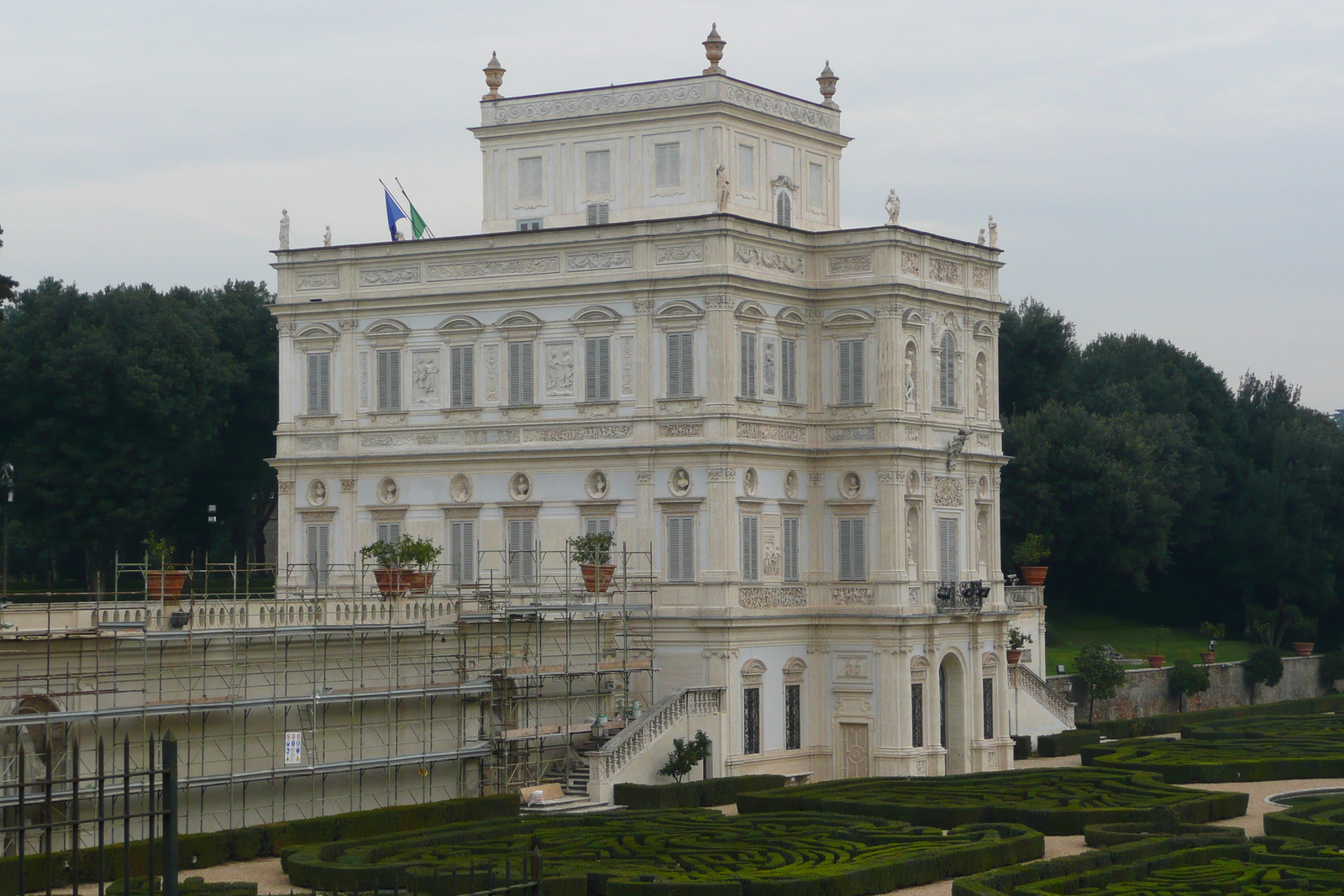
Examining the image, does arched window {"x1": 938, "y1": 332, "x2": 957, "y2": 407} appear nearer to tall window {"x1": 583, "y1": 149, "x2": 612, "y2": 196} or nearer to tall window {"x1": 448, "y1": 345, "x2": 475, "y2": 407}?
tall window {"x1": 583, "y1": 149, "x2": 612, "y2": 196}

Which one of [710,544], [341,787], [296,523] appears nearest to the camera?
[341,787]

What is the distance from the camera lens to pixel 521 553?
48375mm

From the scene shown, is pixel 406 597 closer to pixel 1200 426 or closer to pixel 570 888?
pixel 570 888

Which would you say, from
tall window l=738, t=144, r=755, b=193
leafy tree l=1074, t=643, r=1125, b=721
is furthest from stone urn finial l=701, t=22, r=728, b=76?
leafy tree l=1074, t=643, r=1125, b=721

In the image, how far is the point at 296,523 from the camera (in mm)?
51156

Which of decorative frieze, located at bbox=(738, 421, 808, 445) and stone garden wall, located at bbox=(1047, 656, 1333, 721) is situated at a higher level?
decorative frieze, located at bbox=(738, 421, 808, 445)

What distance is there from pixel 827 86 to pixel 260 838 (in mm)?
28068

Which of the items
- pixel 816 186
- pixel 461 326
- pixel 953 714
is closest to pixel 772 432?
pixel 461 326

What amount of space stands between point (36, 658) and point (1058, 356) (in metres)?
58.1

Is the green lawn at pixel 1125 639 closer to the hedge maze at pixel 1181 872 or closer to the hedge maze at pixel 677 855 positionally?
the hedge maze at pixel 677 855

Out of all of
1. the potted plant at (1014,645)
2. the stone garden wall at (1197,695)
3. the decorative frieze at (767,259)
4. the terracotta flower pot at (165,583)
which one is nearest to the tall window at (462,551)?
the decorative frieze at (767,259)

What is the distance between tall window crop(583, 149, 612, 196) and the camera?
51.9 metres

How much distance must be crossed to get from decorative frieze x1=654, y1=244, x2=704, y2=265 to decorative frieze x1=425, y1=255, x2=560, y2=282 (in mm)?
2725

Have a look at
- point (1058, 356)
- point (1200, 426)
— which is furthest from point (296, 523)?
point (1200, 426)
